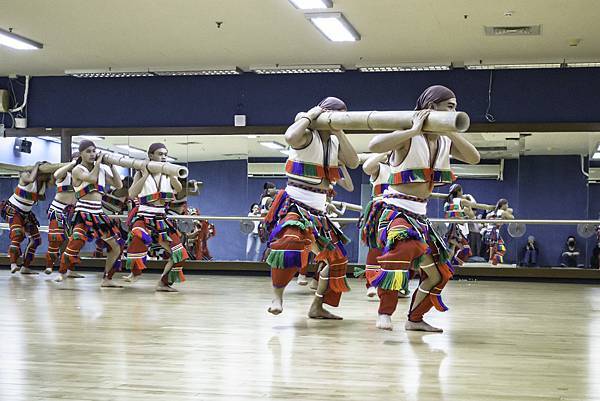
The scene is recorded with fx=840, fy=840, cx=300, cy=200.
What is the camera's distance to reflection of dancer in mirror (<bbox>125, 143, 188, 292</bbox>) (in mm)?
7863

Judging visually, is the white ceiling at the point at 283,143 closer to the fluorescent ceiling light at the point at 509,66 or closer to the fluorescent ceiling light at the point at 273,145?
the fluorescent ceiling light at the point at 273,145

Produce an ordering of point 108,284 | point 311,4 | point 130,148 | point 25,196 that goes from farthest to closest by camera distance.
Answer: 1. point 130,148
2. point 25,196
3. point 108,284
4. point 311,4

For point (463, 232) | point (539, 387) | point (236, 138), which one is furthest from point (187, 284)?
point (539, 387)

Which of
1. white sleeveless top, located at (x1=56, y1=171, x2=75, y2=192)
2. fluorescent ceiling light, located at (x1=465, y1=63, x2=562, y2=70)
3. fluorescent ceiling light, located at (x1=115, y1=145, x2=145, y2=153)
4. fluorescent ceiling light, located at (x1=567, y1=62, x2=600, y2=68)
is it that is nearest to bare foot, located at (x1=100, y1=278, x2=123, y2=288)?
white sleeveless top, located at (x1=56, y1=171, x2=75, y2=192)

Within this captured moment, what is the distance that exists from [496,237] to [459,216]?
535 millimetres

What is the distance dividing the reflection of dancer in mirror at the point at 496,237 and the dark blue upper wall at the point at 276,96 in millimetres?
1150

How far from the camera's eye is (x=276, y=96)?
11.2m

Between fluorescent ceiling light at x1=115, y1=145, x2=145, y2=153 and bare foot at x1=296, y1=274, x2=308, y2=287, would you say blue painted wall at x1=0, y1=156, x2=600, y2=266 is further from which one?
fluorescent ceiling light at x1=115, y1=145, x2=145, y2=153

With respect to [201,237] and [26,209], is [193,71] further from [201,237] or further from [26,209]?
[26,209]

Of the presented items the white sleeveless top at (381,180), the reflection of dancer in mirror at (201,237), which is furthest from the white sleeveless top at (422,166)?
the reflection of dancer in mirror at (201,237)

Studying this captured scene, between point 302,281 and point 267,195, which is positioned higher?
point 267,195

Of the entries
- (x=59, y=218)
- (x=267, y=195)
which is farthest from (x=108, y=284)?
(x=267, y=195)

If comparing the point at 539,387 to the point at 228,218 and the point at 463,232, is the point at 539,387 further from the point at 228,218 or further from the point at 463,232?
the point at 228,218

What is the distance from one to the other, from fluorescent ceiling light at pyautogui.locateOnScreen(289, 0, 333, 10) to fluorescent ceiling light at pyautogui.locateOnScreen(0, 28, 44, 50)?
3.52 metres
